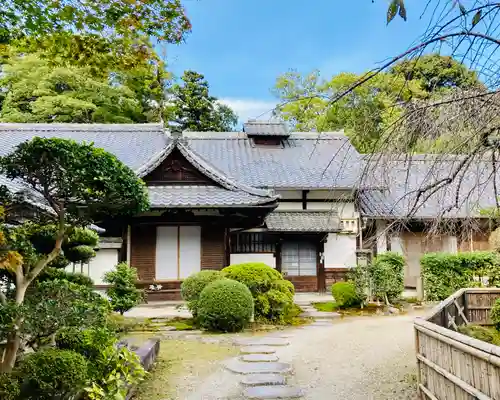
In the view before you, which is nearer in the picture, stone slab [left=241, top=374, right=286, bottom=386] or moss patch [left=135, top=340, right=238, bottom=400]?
moss patch [left=135, top=340, right=238, bottom=400]

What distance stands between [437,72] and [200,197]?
10022 millimetres

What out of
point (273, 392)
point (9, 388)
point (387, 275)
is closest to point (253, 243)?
point (387, 275)

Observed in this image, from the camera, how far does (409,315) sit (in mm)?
11680

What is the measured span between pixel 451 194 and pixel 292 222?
1122 centimetres

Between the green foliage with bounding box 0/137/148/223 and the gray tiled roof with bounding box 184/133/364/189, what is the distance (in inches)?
452

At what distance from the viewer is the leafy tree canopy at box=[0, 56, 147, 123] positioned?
23.9 metres

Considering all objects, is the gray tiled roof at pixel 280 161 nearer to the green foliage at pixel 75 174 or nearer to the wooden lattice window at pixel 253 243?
the wooden lattice window at pixel 253 243

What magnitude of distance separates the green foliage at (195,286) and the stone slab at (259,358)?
112 inches

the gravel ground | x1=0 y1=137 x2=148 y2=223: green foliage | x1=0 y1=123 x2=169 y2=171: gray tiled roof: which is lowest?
the gravel ground

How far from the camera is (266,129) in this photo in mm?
19609

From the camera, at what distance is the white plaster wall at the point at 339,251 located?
621 inches

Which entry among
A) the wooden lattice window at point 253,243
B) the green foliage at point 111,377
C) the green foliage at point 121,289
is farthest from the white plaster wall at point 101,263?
the green foliage at point 111,377

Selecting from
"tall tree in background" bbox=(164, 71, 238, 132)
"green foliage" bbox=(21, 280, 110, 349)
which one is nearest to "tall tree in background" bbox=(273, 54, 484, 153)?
"green foliage" bbox=(21, 280, 110, 349)

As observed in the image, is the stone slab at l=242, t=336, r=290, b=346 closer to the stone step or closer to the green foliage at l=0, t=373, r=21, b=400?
the stone step
